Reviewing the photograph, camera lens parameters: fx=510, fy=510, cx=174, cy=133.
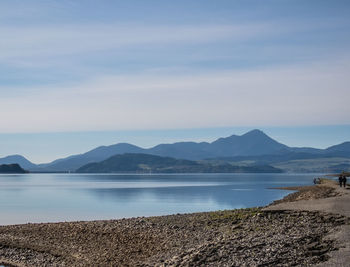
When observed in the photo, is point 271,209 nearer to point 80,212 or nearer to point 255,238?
point 255,238

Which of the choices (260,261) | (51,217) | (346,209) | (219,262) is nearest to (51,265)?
(219,262)

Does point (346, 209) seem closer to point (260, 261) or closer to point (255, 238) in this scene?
point (255, 238)

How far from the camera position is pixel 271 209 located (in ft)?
129

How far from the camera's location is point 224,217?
39.5m

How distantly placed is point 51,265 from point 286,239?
45.5ft

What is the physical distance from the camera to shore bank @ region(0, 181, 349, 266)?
2628 cm

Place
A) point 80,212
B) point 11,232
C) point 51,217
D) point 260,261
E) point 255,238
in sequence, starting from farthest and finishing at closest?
1. point 80,212
2. point 51,217
3. point 11,232
4. point 255,238
5. point 260,261

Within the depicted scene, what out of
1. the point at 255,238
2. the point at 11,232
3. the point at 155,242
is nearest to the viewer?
the point at 255,238

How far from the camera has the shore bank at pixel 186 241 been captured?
2628cm

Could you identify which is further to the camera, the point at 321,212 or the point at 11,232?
the point at 11,232

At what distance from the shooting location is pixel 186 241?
108ft

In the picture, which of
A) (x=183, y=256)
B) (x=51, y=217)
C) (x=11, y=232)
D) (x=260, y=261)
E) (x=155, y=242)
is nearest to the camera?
(x=260, y=261)

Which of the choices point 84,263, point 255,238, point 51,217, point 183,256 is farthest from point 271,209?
point 51,217

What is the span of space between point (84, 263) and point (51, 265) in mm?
2160
